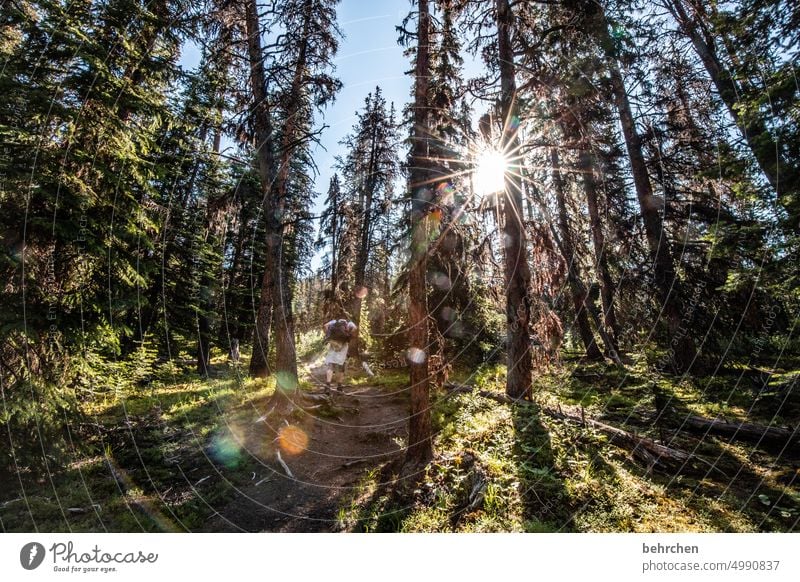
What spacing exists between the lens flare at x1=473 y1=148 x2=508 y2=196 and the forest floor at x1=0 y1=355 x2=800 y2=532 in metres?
5.19

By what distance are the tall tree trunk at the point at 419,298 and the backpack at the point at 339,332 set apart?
5.30 metres

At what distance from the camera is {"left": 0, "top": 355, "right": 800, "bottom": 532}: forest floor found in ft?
15.3

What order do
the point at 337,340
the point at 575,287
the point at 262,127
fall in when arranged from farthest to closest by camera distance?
the point at 575,287 → the point at 337,340 → the point at 262,127

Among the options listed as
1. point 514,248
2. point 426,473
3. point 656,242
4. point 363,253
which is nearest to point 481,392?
point 514,248

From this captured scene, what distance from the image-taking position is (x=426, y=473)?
6.05m

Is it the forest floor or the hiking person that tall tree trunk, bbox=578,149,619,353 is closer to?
the forest floor

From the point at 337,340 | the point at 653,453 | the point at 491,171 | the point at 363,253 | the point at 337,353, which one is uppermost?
the point at 491,171

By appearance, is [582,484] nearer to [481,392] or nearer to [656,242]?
[481,392]

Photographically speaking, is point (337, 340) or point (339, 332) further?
point (337, 340)

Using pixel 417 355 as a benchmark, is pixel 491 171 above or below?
above

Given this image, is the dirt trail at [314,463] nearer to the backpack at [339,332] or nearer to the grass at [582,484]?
the grass at [582,484]

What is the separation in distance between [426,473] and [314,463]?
2.86 m

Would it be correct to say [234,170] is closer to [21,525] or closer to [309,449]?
[309,449]

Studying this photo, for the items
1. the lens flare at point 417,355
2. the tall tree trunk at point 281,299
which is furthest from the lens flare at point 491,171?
the tall tree trunk at point 281,299
